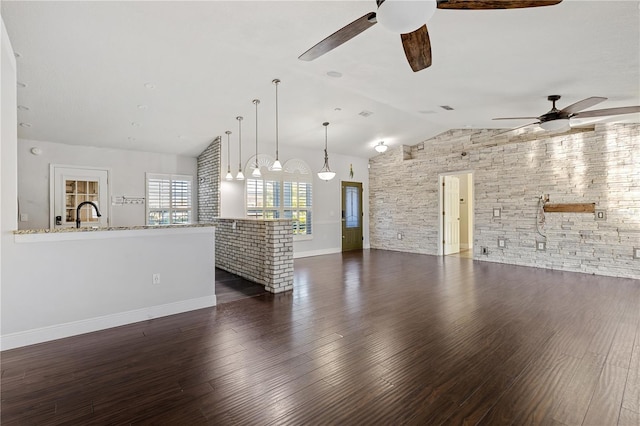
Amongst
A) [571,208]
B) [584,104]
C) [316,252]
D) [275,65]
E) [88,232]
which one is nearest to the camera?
[88,232]

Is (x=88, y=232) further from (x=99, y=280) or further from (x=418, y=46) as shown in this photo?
(x=418, y=46)

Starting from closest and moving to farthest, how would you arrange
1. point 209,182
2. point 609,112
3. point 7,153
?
point 7,153, point 609,112, point 209,182

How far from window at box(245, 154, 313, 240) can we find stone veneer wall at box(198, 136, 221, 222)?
702mm

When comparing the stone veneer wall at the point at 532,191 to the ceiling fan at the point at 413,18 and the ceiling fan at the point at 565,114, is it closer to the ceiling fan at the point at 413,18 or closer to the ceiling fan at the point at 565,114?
the ceiling fan at the point at 565,114

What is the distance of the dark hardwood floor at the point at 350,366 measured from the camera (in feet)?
6.32

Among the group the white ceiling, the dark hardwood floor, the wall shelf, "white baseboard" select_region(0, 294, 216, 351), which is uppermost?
the white ceiling

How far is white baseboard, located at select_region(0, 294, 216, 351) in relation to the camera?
286 centimetres

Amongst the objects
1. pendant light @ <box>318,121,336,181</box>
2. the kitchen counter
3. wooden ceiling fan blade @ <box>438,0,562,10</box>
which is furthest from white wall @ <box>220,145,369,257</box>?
wooden ceiling fan blade @ <box>438,0,562,10</box>

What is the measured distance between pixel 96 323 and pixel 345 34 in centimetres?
374

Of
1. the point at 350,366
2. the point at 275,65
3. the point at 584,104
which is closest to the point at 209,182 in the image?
the point at 275,65

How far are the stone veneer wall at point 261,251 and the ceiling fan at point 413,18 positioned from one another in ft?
8.85

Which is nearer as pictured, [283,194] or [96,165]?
[96,165]

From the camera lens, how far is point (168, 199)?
767cm

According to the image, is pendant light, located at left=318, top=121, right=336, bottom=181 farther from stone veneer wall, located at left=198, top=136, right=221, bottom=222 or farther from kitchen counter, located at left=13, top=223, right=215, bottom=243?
kitchen counter, located at left=13, top=223, right=215, bottom=243
